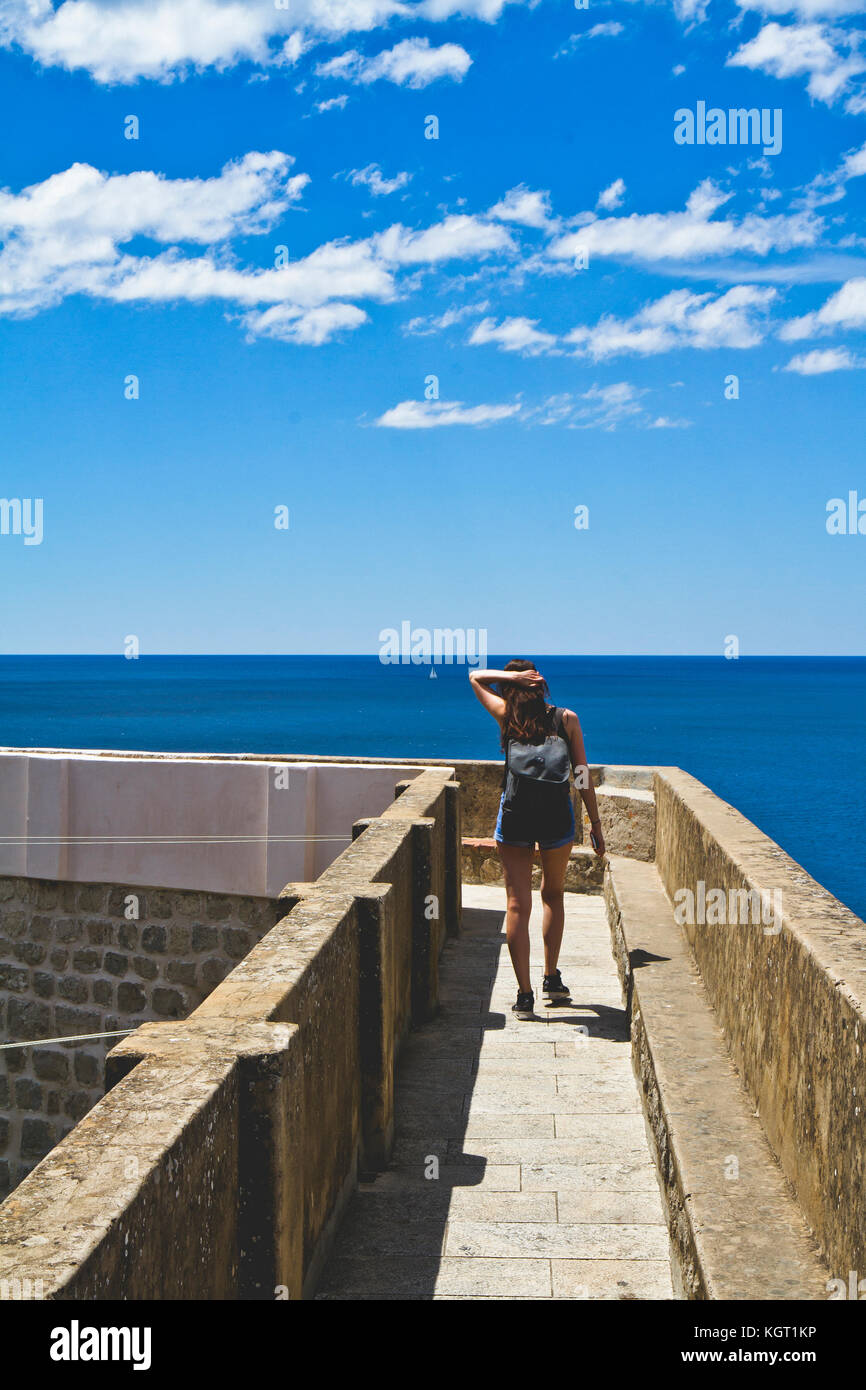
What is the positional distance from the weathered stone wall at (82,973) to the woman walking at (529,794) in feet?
11.8

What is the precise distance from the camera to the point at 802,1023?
3131 mm

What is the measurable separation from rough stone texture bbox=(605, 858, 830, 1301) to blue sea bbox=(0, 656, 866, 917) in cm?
3327

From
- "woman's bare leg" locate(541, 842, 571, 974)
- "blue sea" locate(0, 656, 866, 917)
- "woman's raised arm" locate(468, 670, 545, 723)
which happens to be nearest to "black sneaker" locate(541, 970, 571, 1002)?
"woman's bare leg" locate(541, 842, 571, 974)

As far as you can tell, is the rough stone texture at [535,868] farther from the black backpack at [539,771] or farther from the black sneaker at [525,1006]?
the black backpack at [539,771]

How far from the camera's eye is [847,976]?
2811mm

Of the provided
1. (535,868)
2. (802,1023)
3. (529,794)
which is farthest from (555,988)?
(802,1023)

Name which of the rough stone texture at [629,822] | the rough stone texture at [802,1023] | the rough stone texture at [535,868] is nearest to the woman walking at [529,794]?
the rough stone texture at [802,1023]

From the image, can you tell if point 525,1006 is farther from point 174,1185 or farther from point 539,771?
point 174,1185

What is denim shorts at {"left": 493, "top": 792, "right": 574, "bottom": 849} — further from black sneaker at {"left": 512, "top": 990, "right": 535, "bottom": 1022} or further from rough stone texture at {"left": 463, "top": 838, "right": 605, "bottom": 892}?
rough stone texture at {"left": 463, "top": 838, "right": 605, "bottom": 892}

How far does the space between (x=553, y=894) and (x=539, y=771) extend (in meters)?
0.71

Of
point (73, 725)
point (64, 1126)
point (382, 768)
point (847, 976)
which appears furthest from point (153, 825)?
point (73, 725)

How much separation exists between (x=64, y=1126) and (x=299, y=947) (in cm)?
713
